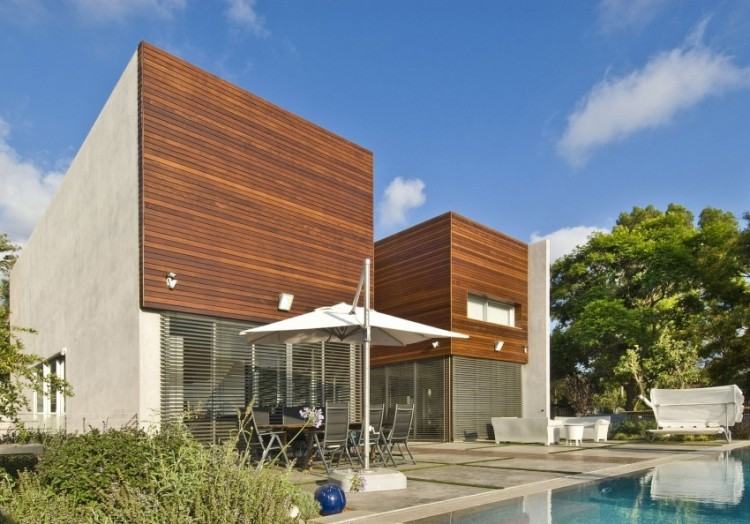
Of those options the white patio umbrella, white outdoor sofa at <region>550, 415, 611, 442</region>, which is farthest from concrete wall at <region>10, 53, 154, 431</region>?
white outdoor sofa at <region>550, 415, 611, 442</region>

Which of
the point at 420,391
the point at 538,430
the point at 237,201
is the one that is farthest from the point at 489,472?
the point at 420,391

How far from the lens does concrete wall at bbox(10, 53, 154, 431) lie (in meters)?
9.23

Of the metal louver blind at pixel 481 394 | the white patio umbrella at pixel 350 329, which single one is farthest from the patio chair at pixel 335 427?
the metal louver blind at pixel 481 394

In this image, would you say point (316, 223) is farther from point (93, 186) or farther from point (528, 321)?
point (528, 321)

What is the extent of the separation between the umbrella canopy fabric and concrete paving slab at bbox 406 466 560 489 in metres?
1.82

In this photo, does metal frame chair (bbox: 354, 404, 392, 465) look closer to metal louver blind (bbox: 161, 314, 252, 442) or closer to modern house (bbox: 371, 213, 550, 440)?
metal louver blind (bbox: 161, 314, 252, 442)

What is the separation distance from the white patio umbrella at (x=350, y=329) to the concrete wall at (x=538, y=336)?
9474 millimetres

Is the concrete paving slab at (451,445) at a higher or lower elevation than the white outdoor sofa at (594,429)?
lower

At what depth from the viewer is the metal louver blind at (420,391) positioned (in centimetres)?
1565

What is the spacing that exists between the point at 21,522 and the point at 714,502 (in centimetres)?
606

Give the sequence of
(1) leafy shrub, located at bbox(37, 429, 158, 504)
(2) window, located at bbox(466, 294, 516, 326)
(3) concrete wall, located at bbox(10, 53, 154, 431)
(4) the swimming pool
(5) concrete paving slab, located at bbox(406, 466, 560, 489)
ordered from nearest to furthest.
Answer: (1) leafy shrub, located at bbox(37, 429, 158, 504)
(4) the swimming pool
(5) concrete paving slab, located at bbox(406, 466, 560, 489)
(3) concrete wall, located at bbox(10, 53, 154, 431)
(2) window, located at bbox(466, 294, 516, 326)

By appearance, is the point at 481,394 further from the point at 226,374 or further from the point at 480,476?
the point at 480,476

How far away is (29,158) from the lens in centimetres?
2388

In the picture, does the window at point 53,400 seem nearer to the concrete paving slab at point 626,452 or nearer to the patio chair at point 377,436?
the patio chair at point 377,436
